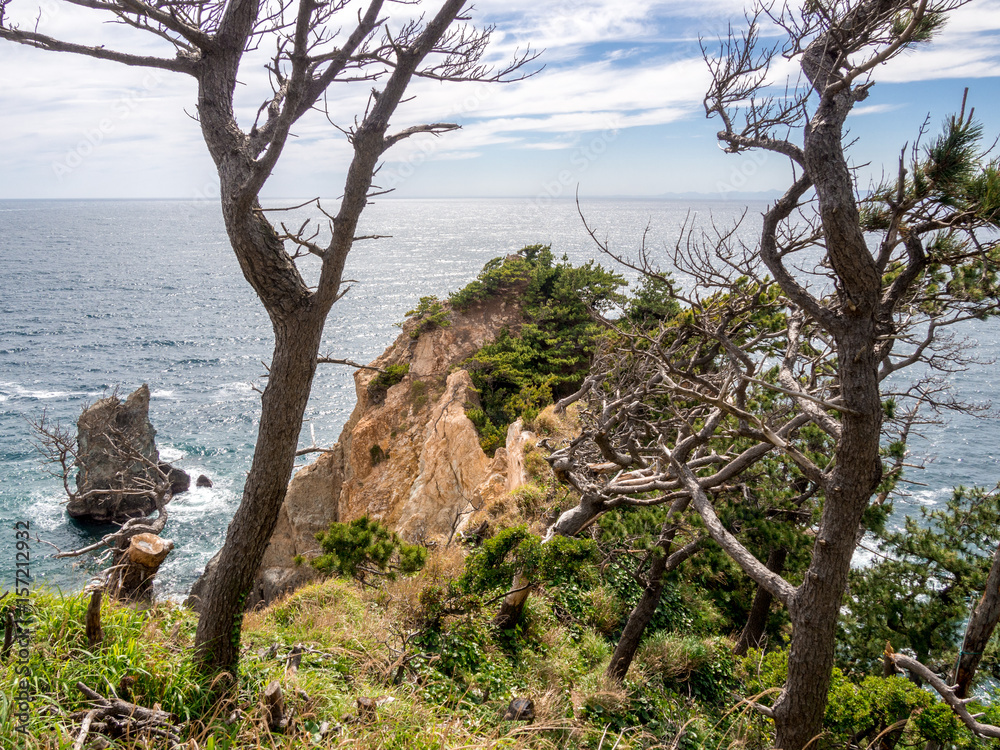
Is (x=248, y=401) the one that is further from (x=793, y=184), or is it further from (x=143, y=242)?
(x=143, y=242)

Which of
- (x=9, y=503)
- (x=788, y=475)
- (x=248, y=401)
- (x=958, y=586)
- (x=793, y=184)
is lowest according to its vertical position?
(x=9, y=503)

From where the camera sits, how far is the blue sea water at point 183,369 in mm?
24438

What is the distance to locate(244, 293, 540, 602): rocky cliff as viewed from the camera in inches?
584

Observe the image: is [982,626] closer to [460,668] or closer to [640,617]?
[640,617]

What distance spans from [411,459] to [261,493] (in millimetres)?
13343

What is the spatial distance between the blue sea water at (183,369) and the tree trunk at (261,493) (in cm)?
29

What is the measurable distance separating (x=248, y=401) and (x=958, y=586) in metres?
36.6

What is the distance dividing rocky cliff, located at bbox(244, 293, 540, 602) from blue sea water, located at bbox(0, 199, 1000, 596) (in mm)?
2398

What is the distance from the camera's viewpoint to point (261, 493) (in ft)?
14.2

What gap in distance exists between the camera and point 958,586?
9422 millimetres

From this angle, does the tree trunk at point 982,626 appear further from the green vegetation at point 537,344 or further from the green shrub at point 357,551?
the green vegetation at point 537,344

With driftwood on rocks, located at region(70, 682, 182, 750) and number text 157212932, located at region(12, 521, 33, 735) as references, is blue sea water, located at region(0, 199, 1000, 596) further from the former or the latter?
driftwood on rocks, located at region(70, 682, 182, 750)

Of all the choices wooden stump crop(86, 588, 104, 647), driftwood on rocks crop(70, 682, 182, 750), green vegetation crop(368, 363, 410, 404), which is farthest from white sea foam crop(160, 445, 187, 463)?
driftwood on rocks crop(70, 682, 182, 750)

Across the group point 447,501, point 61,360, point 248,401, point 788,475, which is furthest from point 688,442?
point 61,360
